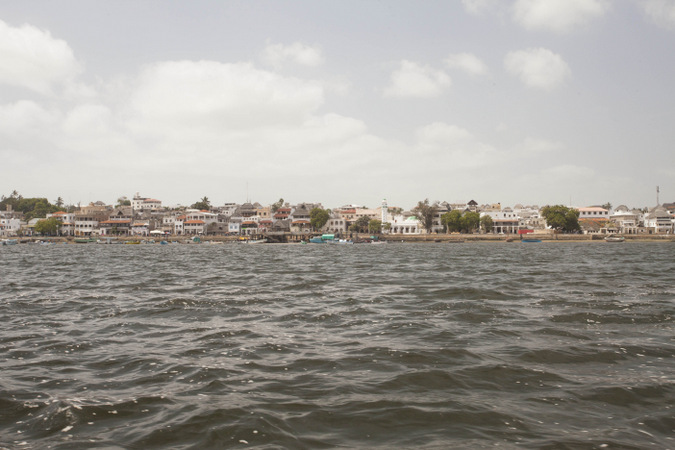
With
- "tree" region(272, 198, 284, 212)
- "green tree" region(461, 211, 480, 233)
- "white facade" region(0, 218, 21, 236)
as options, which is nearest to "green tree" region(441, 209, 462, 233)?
"green tree" region(461, 211, 480, 233)

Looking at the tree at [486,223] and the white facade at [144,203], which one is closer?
the tree at [486,223]

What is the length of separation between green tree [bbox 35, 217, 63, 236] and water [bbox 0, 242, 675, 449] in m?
139

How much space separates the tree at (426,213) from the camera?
129 metres

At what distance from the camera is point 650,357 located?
8695 mm

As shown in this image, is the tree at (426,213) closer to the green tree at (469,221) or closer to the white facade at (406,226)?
the white facade at (406,226)

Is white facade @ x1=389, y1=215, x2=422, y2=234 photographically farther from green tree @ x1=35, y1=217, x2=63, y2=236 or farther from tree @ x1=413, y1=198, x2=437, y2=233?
green tree @ x1=35, y1=217, x2=63, y2=236

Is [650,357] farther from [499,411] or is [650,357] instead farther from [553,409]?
[499,411]

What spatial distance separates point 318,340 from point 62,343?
568cm

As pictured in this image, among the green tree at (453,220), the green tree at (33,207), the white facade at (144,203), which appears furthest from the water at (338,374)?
the green tree at (33,207)

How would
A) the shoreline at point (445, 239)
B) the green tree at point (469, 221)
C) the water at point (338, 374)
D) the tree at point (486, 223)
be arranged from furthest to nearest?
the tree at point (486, 223) < the green tree at point (469, 221) < the shoreline at point (445, 239) < the water at point (338, 374)

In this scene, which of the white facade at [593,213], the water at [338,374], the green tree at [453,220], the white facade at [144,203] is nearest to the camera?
the water at [338,374]

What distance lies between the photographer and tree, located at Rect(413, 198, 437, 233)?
12925 centimetres

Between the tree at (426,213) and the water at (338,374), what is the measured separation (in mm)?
115258

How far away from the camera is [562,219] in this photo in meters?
110
